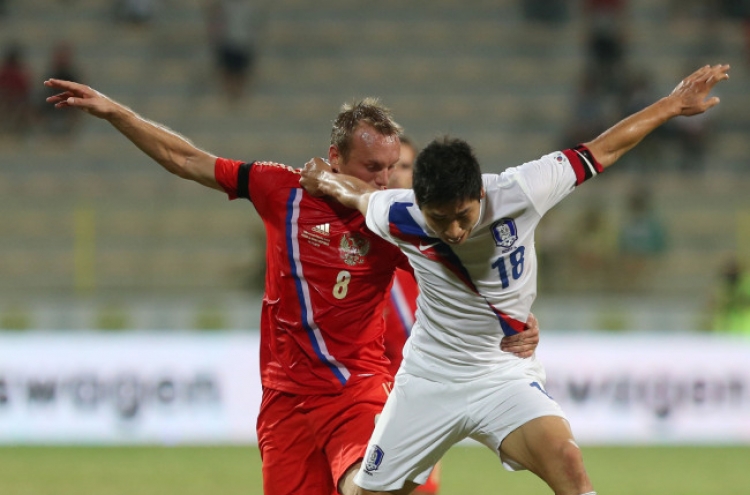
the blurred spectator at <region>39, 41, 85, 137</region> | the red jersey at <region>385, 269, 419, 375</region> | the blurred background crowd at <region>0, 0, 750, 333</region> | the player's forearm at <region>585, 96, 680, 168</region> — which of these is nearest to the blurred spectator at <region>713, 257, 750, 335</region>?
the blurred background crowd at <region>0, 0, 750, 333</region>

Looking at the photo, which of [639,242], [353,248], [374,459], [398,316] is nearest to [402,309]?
[398,316]

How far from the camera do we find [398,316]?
21.4ft

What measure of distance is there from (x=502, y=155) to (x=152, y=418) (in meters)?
6.89

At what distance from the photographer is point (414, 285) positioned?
664cm

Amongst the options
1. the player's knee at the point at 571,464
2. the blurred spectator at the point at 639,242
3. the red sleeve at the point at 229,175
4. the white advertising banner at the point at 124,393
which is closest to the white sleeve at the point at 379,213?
the red sleeve at the point at 229,175

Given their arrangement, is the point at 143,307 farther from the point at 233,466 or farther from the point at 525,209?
the point at 525,209

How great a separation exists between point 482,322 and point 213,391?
21.5 ft

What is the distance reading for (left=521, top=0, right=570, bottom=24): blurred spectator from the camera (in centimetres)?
1775

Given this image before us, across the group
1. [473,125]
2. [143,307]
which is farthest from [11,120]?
[473,125]

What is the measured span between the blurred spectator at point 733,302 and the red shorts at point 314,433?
767cm

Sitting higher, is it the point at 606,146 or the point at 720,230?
the point at 606,146

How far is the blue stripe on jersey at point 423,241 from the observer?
193 inches

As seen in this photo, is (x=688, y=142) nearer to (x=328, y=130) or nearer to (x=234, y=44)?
(x=328, y=130)

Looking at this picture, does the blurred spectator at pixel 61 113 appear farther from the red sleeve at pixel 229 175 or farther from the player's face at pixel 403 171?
the red sleeve at pixel 229 175
